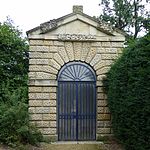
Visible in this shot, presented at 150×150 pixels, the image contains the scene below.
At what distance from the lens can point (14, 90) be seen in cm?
1504

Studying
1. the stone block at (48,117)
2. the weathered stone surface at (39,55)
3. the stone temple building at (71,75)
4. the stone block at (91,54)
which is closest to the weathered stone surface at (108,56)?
the stone temple building at (71,75)

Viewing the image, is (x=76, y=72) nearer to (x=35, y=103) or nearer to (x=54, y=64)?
(x=54, y=64)

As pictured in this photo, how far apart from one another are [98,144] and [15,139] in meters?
3.11

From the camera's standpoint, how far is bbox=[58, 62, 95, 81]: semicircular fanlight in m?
13.8

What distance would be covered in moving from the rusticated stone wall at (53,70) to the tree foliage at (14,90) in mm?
561

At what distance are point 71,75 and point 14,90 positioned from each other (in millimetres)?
2785

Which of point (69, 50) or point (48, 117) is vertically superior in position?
point (69, 50)

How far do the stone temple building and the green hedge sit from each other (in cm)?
278

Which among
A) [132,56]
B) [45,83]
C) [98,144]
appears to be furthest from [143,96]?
[45,83]

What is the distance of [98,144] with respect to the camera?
43.0ft

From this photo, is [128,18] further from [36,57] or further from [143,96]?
[143,96]

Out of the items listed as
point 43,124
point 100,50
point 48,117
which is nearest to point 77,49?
point 100,50

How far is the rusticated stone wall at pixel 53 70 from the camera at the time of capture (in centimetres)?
1354

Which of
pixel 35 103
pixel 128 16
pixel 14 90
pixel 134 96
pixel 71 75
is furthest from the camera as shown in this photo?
pixel 128 16
